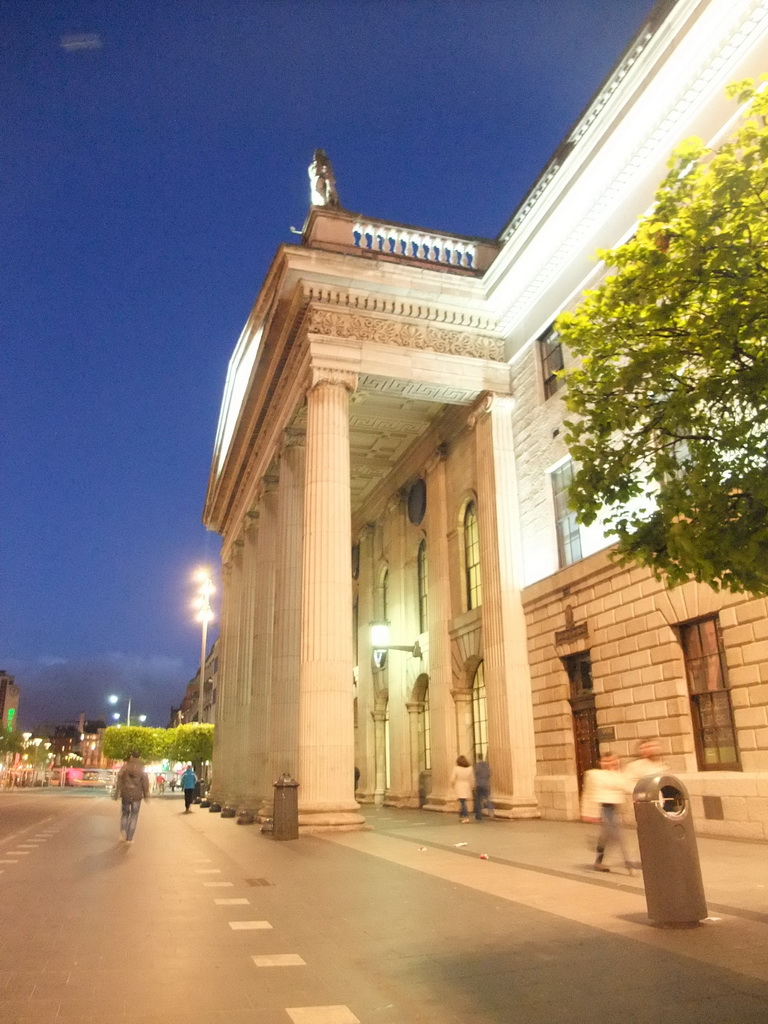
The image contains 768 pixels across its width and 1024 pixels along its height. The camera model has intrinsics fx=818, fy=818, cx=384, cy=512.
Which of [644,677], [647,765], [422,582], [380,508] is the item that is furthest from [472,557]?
[647,765]

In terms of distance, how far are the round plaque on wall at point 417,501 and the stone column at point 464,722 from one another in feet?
21.6

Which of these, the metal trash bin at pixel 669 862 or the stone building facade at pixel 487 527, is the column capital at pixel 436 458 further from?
the metal trash bin at pixel 669 862

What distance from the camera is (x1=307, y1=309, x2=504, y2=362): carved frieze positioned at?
20.7 meters

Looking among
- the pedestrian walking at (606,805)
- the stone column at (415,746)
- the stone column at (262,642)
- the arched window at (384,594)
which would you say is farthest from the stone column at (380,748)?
the pedestrian walking at (606,805)

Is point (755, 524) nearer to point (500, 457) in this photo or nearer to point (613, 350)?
point (613, 350)

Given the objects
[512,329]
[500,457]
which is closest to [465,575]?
[500,457]

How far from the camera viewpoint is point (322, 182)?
24.3m

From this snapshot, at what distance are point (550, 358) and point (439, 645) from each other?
28.8 feet

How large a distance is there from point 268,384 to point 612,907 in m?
20.8

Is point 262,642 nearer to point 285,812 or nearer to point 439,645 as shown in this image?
point 439,645

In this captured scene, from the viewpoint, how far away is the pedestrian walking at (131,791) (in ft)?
51.5

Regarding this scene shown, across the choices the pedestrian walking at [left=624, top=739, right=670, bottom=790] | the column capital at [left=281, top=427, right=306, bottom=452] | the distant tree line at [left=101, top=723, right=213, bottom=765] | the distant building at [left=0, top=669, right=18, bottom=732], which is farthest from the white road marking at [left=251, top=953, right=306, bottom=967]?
the distant building at [left=0, top=669, right=18, bottom=732]

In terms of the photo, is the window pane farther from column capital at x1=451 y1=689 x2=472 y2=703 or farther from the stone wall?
the stone wall

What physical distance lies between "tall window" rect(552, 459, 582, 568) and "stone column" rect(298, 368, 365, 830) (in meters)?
5.07
